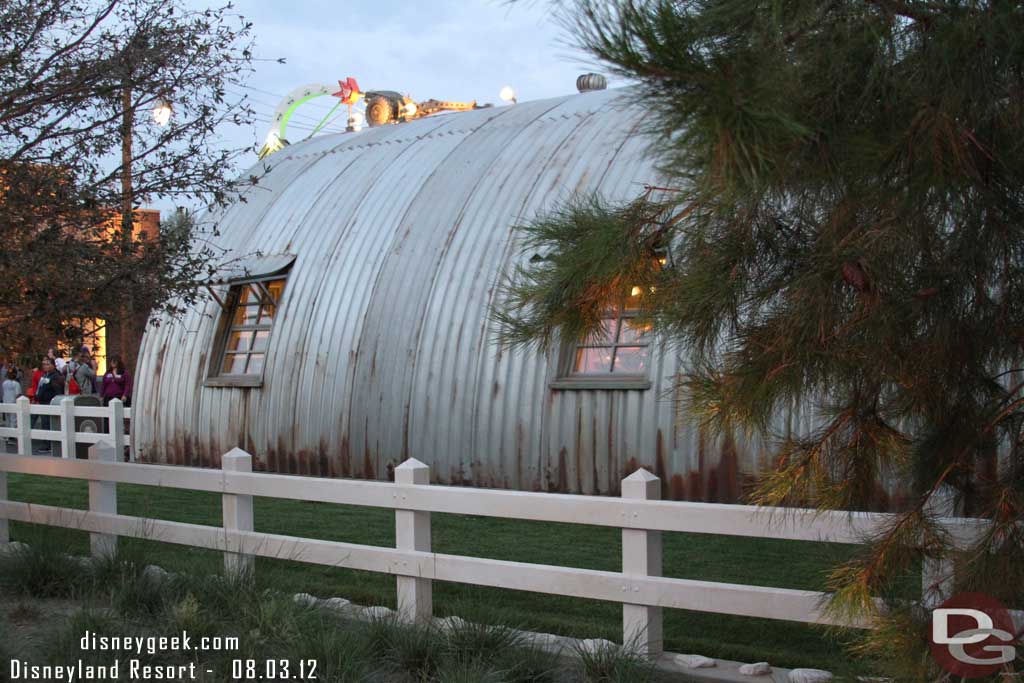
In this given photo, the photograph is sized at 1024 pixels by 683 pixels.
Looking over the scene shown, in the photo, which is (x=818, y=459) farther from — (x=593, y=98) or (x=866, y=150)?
(x=593, y=98)

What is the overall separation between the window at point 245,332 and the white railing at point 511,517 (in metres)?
8.22

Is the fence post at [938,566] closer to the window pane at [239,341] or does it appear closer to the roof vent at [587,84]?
the roof vent at [587,84]

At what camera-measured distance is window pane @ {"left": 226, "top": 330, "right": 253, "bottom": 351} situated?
17.5 m

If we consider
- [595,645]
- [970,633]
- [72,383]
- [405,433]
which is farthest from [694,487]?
[72,383]

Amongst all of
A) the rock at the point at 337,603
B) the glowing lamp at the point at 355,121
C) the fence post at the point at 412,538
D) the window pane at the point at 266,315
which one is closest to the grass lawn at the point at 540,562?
the fence post at the point at 412,538

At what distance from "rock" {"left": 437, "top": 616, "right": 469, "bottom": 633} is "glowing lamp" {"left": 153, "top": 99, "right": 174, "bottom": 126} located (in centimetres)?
525

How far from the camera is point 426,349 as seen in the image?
574 inches

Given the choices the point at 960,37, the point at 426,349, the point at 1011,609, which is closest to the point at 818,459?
the point at 1011,609

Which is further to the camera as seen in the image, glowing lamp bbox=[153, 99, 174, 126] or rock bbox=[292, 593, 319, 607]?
glowing lamp bbox=[153, 99, 174, 126]

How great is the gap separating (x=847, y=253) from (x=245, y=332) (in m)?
14.8

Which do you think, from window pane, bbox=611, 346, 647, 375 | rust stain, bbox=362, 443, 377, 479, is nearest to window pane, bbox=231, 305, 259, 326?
rust stain, bbox=362, 443, 377, 479

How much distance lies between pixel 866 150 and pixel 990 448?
1357 millimetres

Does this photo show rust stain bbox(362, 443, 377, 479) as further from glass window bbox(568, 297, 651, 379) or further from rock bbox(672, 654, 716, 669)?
rock bbox(672, 654, 716, 669)

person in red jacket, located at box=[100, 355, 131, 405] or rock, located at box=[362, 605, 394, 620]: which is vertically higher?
person in red jacket, located at box=[100, 355, 131, 405]
